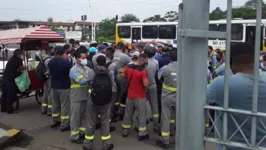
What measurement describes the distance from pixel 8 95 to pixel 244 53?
7.36 m

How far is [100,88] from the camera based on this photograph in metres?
5.23

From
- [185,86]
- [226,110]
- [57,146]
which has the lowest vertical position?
[57,146]

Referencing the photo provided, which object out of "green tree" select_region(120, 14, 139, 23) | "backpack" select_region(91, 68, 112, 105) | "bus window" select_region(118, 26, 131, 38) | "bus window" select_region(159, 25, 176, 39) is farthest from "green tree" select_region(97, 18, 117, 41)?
"backpack" select_region(91, 68, 112, 105)

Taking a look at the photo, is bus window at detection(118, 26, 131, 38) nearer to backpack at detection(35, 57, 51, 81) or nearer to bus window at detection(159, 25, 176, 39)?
bus window at detection(159, 25, 176, 39)

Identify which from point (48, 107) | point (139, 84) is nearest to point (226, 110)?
point (139, 84)

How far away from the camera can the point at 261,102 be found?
2176 mm

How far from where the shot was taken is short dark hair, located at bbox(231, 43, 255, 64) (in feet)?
7.44

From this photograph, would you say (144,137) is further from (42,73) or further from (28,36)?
(28,36)

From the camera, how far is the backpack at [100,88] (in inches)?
206

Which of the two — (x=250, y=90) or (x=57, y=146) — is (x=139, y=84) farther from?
(x=250, y=90)

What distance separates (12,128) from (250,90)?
628 centimetres

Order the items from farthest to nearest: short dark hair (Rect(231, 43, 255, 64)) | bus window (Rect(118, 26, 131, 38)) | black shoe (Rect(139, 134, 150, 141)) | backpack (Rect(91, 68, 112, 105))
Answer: bus window (Rect(118, 26, 131, 38))
black shoe (Rect(139, 134, 150, 141))
backpack (Rect(91, 68, 112, 105))
short dark hair (Rect(231, 43, 255, 64))

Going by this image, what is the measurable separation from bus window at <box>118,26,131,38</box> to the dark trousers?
759 inches

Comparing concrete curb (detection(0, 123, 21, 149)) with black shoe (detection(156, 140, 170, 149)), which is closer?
black shoe (detection(156, 140, 170, 149))
